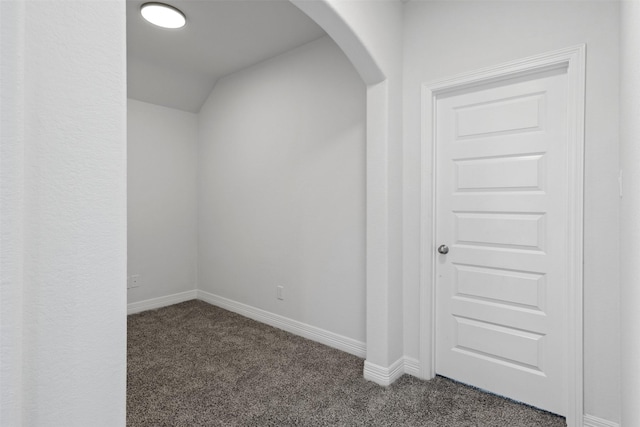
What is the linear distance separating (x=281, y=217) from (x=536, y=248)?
6.69 feet

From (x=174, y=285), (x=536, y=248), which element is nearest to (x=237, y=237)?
(x=174, y=285)

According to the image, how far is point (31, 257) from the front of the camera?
78 centimetres

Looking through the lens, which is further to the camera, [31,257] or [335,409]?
[335,409]

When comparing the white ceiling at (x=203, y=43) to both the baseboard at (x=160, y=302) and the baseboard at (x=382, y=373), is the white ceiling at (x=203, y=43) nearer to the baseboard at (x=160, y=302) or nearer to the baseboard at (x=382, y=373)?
the baseboard at (x=160, y=302)

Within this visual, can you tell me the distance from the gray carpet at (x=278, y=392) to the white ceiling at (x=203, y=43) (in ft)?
8.11

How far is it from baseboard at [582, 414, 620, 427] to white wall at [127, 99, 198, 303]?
12.3 ft

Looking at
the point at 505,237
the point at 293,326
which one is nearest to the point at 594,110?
the point at 505,237

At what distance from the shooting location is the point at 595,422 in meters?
1.81

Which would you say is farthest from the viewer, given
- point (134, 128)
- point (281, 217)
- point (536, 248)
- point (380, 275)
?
point (134, 128)

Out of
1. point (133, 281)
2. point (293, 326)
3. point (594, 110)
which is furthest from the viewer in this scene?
point (133, 281)

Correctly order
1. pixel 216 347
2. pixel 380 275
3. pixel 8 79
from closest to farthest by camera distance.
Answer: pixel 8 79 → pixel 380 275 → pixel 216 347

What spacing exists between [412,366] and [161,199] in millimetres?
3071

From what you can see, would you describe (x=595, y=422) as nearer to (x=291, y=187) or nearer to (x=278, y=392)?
(x=278, y=392)

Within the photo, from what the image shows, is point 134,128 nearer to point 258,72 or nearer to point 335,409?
point 258,72
